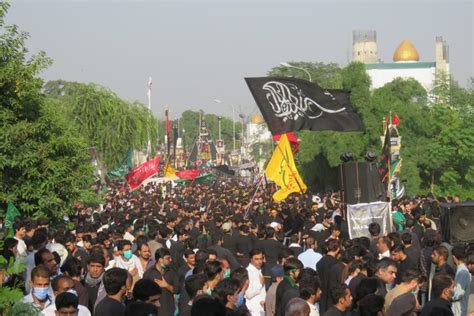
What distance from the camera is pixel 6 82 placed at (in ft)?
65.1

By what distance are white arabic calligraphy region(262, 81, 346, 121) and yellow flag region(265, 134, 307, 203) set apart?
5.25 m

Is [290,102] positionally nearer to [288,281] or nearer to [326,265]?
[326,265]

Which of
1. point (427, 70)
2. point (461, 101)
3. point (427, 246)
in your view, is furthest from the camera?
point (427, 70)

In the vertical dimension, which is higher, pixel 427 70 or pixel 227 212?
pixel 427 70

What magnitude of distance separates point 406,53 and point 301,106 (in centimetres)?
13350

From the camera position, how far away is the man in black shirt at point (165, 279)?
37.4 feet

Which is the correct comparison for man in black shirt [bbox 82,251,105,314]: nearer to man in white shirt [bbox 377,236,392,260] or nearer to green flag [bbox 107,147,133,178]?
man in white shirt [bbox 377,236,392,260]

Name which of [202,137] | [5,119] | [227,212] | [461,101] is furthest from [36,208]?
[202,137]

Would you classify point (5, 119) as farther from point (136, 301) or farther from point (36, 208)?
point (136, 301)

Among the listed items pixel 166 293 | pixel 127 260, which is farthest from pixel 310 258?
pixel 166 293

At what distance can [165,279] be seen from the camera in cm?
1186

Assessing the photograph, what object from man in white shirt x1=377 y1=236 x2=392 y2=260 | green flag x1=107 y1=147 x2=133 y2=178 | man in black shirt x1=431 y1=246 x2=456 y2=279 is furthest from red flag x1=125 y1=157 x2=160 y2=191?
man in black shirt x1=431 y1=246 x2=456 y2=279

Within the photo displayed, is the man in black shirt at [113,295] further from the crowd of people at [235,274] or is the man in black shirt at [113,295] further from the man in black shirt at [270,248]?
the man in black shirt at [270,248]

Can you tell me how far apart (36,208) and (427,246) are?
9141 mm
